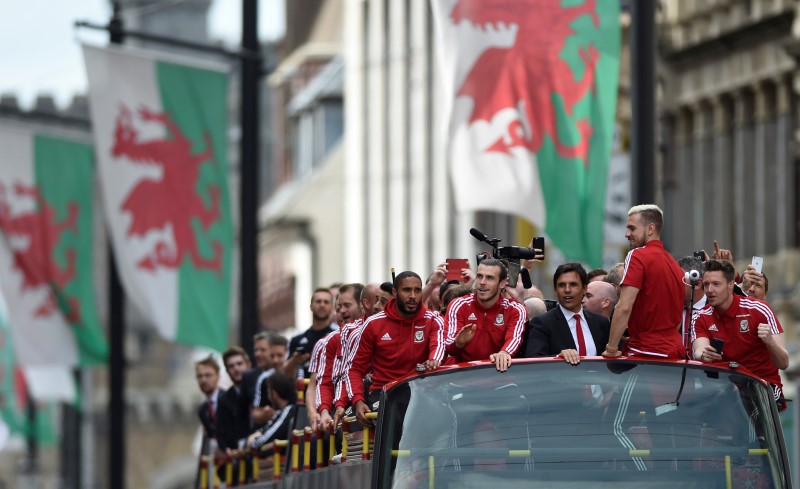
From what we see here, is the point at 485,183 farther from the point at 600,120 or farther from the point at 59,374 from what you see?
the point at 59,374

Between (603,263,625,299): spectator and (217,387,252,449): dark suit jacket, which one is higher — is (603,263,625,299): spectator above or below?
above

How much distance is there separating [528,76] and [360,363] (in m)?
6.81

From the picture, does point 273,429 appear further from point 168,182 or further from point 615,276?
point 168,182

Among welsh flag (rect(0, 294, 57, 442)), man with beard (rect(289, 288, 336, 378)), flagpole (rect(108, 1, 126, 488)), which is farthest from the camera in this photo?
welsh flag (rect(0, 294, 57, 442))

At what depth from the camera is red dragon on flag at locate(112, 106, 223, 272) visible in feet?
97.2

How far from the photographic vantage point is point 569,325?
14125 millimetres

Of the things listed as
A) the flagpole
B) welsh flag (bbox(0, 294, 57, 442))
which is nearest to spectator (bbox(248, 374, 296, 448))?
the flagpole

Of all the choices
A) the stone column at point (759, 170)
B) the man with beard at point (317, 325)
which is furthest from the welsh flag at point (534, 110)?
the stone column at point (759, 170)

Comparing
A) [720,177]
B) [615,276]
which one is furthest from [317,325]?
[720,177]

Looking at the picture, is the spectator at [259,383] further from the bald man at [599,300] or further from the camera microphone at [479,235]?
the camera microphone at [479,235]

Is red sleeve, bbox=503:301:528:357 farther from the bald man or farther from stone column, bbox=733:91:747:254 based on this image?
stone column, bbox=733:91:747:254

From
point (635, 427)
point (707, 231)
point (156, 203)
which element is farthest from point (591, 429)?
point (707, 231)

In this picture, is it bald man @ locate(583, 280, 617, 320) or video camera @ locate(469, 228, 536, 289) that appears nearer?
video camera @ locate(469, 228, 536, 289)

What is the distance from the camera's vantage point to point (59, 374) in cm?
5756
